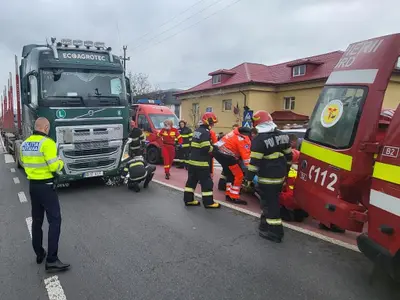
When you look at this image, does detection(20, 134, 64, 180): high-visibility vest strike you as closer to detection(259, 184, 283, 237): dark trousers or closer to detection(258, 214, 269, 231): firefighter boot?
detection(259, 184, 283, 237): dark trousers

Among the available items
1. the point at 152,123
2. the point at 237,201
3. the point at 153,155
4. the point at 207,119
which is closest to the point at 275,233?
the point at 237,201

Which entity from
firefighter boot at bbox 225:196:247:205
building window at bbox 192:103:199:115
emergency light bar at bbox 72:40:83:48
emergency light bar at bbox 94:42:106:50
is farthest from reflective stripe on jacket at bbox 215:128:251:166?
building window at bbox 192:103:199:115

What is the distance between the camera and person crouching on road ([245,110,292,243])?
4.56 m


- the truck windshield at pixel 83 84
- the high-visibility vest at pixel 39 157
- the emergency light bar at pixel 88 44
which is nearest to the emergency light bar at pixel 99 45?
the emergency light bar at pixel 88 44

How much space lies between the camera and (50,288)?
329 centimetres

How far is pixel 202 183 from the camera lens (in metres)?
6.29

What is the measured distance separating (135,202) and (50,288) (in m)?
3.43

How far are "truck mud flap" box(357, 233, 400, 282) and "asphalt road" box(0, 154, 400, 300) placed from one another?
0.38 metres

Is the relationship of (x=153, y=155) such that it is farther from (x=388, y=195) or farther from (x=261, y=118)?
(x=388, y=195)

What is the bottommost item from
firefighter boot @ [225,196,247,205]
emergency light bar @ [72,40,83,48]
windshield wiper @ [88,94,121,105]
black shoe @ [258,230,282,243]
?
firefighter boot @ [225,196,247,205]

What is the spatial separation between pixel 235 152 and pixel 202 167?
0.74m

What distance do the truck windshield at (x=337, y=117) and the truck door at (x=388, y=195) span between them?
22.8 inches

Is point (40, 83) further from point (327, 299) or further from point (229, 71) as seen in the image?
point (229, 71)

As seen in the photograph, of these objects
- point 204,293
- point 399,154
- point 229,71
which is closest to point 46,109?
point 204,293
